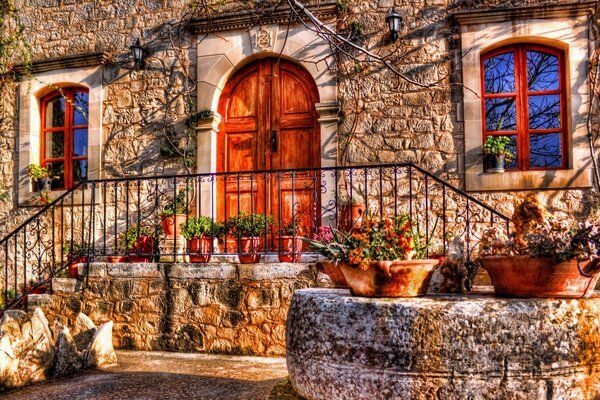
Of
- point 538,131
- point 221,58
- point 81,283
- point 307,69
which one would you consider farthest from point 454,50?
point 81,283

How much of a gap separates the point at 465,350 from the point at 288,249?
3610mm

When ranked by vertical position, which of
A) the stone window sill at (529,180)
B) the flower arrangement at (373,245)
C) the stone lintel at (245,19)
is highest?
the stone lintel at (245,19)

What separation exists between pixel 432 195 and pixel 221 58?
3.35m

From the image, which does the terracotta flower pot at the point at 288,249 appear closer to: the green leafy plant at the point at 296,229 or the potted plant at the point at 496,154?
the green leafy plant at the point at 296,229

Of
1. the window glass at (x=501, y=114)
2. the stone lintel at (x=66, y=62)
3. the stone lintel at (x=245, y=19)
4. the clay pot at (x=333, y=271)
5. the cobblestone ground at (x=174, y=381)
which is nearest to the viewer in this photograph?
the clay pot at (x=333, y=271)

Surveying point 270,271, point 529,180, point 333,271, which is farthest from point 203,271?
point 529,180

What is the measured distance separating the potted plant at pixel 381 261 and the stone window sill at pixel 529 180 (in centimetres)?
392

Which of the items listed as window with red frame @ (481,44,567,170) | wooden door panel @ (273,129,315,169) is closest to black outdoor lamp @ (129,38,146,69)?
wooden door panel @ (273,129,315,169)

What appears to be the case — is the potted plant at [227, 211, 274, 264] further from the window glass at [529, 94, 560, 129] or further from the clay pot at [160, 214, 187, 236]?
the window glass at [529, 94, 560, 129]

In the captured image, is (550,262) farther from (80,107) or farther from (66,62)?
(66,62)

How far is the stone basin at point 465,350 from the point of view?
221 cm

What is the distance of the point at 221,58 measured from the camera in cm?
733

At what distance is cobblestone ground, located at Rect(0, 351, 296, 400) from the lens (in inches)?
146

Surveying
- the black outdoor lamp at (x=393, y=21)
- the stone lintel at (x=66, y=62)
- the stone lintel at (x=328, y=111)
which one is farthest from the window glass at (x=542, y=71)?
the stone lintel at (x=66, y=62)
